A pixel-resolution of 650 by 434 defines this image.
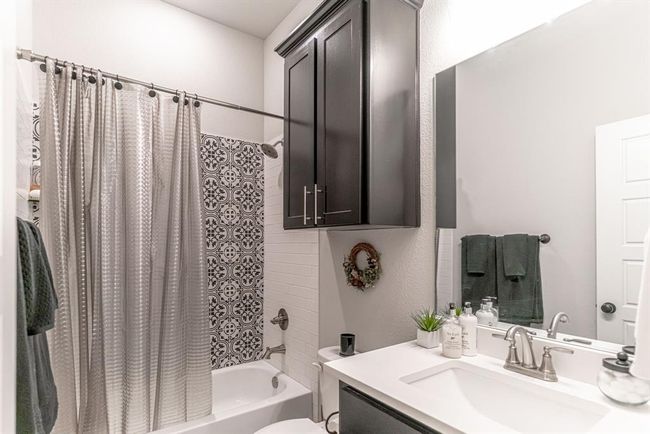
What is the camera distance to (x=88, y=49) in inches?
81.1

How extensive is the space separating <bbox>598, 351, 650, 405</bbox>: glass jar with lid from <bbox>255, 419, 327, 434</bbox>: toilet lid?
3.77 feet

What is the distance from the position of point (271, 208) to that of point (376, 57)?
153 cm

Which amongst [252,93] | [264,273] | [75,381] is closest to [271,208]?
[264,273]

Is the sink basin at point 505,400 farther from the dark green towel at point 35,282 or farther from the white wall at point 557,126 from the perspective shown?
the dark green towel at point 35,282

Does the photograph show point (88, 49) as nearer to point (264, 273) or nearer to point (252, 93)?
point (252, 93)

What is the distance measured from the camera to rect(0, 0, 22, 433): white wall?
516mm

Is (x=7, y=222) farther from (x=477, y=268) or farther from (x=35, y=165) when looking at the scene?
(x=35, y=165)

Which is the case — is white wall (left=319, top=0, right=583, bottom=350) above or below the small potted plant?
above

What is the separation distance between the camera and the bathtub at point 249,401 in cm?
174

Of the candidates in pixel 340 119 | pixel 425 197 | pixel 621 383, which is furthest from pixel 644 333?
pixel 340 119

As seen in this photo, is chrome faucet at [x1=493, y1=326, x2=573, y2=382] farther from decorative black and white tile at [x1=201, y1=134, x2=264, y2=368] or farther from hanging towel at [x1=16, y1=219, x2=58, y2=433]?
decorative black and white tile at [x1=201, y1=134, x2=264, y2=368]

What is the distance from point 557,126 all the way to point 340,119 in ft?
2.41

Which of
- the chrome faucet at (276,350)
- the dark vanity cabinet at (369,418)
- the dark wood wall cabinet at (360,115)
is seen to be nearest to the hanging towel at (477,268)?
the dark wood wall cabinet at (360,115)

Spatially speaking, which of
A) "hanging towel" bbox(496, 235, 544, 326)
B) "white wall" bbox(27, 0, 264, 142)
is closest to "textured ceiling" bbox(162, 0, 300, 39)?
"white wall" bbox(27, 0, 264, 142)
